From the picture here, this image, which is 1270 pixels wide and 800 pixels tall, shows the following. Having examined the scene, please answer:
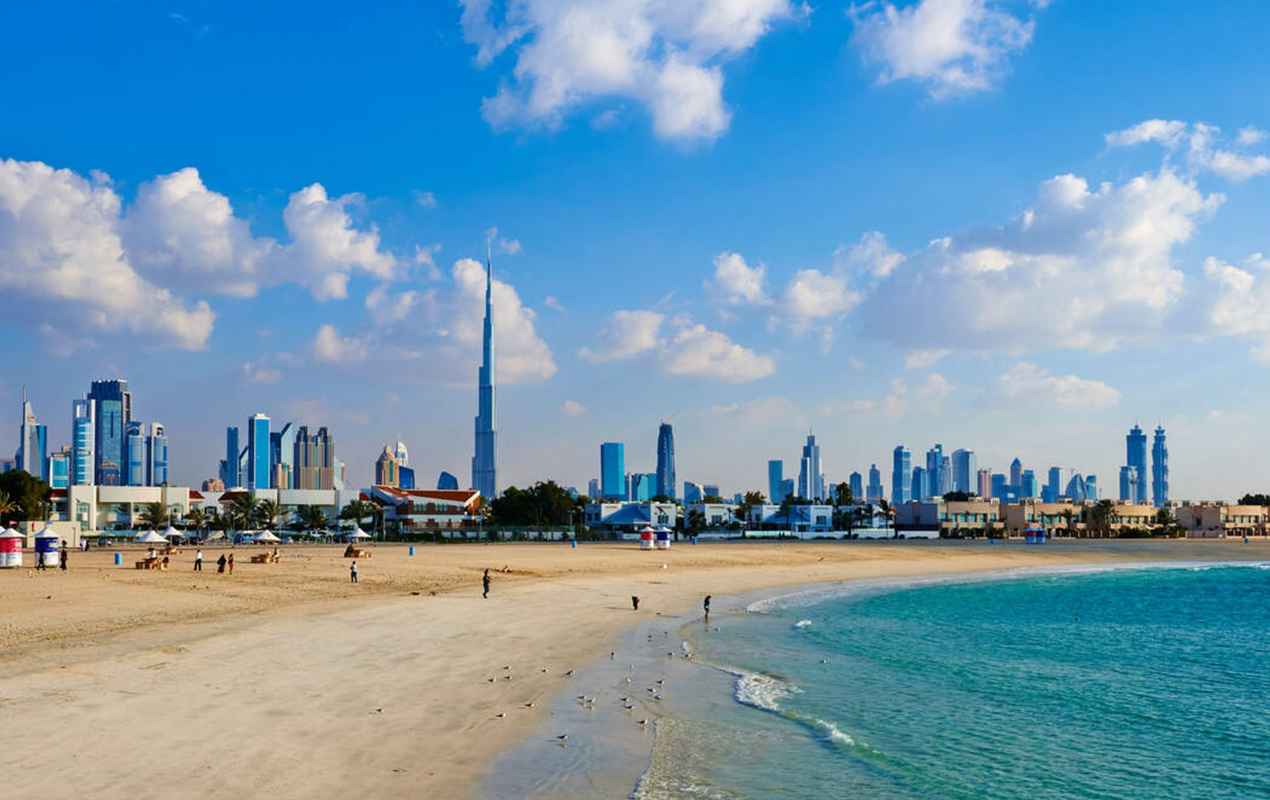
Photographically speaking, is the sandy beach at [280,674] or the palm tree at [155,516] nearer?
the sandy beach at [280,674]

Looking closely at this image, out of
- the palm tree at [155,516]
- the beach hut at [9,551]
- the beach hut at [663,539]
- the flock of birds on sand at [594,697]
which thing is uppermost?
the beach hut at [9,551]

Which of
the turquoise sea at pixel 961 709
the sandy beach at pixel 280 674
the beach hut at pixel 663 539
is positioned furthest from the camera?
the beach hut at pixel 663 539

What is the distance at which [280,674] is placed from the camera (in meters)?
24.6

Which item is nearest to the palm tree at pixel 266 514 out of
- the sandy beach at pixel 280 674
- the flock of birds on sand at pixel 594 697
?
the sandy beach at pixel 280 674

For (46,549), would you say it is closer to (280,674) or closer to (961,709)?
(280,674)

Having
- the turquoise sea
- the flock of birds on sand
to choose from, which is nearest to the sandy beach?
the flock of birds on sand

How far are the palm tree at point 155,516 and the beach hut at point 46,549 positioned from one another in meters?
67.1

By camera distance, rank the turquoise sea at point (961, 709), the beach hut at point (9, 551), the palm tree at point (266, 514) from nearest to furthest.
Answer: the turquoise sea at point (961, 709) → the beach hut at point (9, 551) → the palm tree at point (266, 514)

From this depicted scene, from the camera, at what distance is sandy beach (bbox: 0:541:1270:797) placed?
52.7ft

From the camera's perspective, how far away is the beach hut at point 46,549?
56750mm

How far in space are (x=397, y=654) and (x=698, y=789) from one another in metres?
14.4

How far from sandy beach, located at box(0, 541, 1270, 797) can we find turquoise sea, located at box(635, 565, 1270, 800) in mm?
4483

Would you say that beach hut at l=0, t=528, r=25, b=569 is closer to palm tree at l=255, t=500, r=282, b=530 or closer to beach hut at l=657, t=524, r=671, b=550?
beach hut at l=657, t=524, r=671, b=550

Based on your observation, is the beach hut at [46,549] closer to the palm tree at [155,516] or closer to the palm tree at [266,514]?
the palm tree at [155,516]
